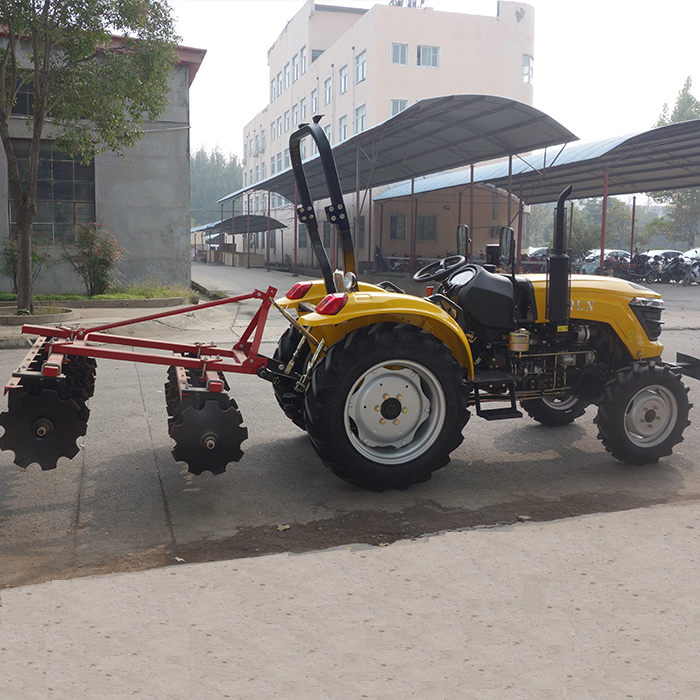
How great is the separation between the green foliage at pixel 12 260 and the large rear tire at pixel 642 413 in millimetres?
14911

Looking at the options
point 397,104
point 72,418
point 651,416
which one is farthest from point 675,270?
point 72,418

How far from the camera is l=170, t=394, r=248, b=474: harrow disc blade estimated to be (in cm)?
407

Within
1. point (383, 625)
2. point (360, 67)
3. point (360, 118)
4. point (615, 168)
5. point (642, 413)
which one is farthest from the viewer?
point (360, 118)

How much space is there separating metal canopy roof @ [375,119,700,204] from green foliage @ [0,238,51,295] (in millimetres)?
12330

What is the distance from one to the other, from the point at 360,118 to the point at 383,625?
145ft

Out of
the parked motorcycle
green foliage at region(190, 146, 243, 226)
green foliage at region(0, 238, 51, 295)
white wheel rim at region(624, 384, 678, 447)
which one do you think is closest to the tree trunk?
green foliage at region(0, 238, 51, 295)

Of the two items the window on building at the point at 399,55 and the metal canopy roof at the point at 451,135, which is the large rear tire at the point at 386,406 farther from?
the window on building at the point at 399,55

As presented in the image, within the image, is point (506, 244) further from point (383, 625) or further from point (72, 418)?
point (72, 418)

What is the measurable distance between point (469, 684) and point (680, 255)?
31179mm

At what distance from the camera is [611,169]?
86.9 feet

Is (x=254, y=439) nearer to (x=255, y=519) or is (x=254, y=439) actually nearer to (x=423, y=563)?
(x=255, y=519)

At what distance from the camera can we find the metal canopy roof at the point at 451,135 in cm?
1777

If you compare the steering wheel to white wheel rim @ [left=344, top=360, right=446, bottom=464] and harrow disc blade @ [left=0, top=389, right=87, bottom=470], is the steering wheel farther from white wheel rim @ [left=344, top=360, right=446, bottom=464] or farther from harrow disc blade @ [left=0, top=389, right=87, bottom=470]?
harrow disc blade @ [left=0, top=389, right=87, bottom=470]

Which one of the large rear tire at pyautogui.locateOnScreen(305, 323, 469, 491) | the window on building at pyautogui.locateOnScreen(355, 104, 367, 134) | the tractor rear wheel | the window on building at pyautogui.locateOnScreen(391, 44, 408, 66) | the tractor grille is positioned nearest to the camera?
the large rear tire at pyautogui.locateOnScreen(305, 323, 469, 491)
